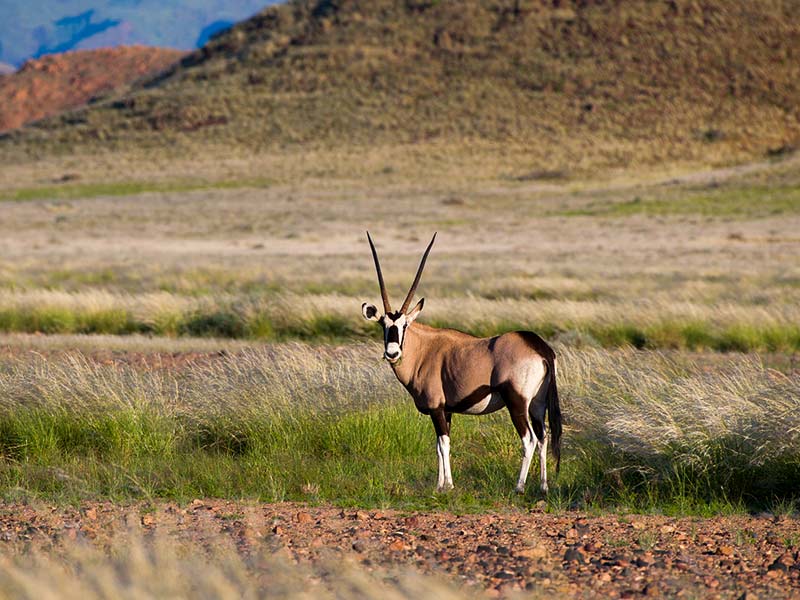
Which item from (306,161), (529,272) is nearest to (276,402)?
(529,272)

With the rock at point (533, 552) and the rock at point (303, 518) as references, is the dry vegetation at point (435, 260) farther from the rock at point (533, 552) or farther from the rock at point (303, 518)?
the rock at point (533, 552)

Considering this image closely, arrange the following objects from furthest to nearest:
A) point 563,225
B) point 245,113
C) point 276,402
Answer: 1. point 245,113
2. point 563,225
3. point 276,402

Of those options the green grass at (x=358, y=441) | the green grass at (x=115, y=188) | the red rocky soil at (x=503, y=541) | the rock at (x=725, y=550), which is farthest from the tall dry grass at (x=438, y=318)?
the green grass at (x=115, y=188)

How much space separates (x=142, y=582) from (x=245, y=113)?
301ft

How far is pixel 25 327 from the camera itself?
19781 millimetres

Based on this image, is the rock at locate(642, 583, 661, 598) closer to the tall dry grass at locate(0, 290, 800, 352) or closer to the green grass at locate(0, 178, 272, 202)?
the tall dry grass at locate(0, 290, 800, 352)

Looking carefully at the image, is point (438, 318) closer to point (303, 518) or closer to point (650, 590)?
point (303, 518)

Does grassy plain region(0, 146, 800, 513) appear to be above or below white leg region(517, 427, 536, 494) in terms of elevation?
below

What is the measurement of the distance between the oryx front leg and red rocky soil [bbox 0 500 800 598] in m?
0.46

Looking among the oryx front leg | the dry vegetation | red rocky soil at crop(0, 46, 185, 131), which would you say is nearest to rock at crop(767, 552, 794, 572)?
the oryx front leg

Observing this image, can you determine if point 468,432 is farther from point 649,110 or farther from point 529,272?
point 649,110

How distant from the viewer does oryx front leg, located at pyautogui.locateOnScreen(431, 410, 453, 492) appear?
7.61 metres

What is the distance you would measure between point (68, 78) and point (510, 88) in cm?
10790

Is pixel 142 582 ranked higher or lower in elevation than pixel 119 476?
higher
